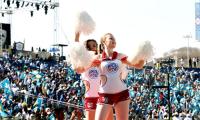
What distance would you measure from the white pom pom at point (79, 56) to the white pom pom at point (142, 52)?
587mm

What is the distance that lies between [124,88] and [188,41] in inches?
1622

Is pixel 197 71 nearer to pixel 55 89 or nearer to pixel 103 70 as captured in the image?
pixel 55 89

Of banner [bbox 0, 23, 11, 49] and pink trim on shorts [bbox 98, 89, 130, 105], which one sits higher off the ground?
banner [bbox 0, 23, 11, 49]

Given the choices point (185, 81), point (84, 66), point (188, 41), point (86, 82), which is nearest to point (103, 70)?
point (84, 66)

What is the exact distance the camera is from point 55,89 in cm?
1833

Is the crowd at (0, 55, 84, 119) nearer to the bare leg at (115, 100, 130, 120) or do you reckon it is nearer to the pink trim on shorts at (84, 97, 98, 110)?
the pink trim on shorts at (84, 97, 98, 110)

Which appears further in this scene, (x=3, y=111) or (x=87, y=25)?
(x=3, y=111)

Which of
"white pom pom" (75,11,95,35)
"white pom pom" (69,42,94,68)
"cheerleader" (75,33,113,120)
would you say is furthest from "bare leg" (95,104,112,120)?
"white pom pom" (75,11,95,35)

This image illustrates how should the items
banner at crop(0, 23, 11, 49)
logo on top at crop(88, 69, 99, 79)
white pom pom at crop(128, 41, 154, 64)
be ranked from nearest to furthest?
white pom pom at crop(128, 41, 154, 64) → logo on top at crop(88, 69, 99, 79) → banner at crop(0, 23, 11, 49)

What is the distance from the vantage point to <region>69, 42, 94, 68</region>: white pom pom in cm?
630

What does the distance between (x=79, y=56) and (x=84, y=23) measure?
0.81 meters

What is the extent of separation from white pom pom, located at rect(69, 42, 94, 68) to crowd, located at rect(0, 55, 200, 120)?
5.98 meters

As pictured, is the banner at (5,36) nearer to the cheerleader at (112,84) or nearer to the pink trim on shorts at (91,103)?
the pink trim on shorts at (91,103)

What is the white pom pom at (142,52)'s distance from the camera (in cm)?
630
